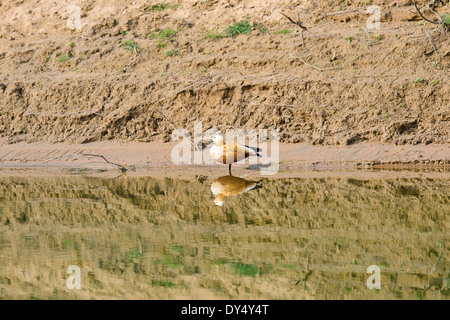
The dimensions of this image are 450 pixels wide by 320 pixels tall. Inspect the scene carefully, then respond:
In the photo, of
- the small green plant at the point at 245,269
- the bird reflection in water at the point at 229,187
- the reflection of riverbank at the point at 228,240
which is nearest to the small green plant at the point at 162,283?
the reflection of riverbank at the point at 228,240

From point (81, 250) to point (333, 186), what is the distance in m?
4.42

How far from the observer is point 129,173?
10945 millimetres

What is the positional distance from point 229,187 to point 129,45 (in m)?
7.44

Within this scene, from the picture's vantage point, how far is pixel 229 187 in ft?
28.3

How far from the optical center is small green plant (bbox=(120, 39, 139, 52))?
1457 centimetres

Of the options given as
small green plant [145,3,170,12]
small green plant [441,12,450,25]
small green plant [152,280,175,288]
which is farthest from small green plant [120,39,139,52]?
small green plant [152,280,175,288]

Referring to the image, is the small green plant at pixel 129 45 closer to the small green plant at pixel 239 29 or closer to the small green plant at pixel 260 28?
the small green plant at pixel 239 29

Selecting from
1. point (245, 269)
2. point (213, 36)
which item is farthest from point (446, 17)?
point (245, 269)

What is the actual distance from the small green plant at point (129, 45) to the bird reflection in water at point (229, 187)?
20.3 feet

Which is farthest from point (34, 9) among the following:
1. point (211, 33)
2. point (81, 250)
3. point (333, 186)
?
point (81, 250)

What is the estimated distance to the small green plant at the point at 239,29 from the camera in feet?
47.1

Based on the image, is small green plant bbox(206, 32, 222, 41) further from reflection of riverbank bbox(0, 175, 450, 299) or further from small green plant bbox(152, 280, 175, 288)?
small green plant bbox(152, 280, 175, 288)
